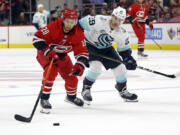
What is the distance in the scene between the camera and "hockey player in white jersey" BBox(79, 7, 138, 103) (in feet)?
14.4

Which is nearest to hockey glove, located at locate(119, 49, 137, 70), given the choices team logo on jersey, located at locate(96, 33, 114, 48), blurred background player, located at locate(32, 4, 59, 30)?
team logo on jersey, located at locate(96, 33, 114, 48)

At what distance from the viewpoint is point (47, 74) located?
12.6 ft

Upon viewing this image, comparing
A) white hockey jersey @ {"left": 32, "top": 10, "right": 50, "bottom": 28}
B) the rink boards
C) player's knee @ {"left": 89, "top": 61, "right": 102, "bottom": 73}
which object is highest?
player's knee @ {"left": 89, "top": 61, "right": 102, "bottom": 73}

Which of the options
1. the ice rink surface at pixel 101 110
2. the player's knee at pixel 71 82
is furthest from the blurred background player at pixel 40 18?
the player's knee at pixel 71 82

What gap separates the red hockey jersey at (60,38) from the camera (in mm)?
3871

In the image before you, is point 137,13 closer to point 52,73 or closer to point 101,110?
point 101,110

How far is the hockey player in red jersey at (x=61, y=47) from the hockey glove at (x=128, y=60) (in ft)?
2.14

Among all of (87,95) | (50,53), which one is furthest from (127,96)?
(50,53)

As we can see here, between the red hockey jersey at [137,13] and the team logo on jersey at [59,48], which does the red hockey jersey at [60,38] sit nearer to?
the team logo on jersey at [59,48]

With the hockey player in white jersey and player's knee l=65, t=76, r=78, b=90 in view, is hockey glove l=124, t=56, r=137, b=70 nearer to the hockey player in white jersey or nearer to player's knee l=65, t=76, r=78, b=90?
the hockey player in white jersey

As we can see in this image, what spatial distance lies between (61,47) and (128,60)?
875 millimetres

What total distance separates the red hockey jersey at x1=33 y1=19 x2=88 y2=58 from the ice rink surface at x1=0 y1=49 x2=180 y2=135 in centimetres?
54

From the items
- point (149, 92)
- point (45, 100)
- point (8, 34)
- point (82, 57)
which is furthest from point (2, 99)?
point (8, 34)

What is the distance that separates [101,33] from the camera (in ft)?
14.4
